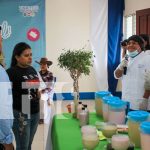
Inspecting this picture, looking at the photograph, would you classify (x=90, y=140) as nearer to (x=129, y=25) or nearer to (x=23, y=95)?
(x=23, y=95)

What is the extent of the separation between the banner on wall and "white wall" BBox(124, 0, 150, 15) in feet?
5.94

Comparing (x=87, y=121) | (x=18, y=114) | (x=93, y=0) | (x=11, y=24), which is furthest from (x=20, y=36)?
(x=87, y=121)

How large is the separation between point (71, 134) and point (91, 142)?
0.43 meters

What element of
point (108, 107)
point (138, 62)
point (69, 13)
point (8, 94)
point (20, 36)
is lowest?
point (108, 107)

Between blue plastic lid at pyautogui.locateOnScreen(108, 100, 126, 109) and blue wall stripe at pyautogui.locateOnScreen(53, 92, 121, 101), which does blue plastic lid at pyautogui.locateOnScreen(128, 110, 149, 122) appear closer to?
blue plastic lid at pyautogui.locateOnScreen(108, 100, 126, 109)

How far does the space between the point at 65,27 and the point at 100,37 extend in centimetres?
81

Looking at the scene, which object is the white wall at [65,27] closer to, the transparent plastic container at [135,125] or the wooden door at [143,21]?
the wooden door at [143,21]

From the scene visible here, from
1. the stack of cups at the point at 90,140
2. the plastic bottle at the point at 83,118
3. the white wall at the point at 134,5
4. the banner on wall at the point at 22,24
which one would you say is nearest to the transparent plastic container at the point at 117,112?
the plastic bottle at the point at 83,118

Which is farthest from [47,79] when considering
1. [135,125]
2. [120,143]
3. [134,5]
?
[120,143]

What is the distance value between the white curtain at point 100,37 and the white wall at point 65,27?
0.13 meters

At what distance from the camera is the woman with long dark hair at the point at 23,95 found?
267cm

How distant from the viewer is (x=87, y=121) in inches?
90.2

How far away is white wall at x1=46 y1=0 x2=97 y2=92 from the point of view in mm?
6344

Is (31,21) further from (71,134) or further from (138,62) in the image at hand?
→ (71,134)
